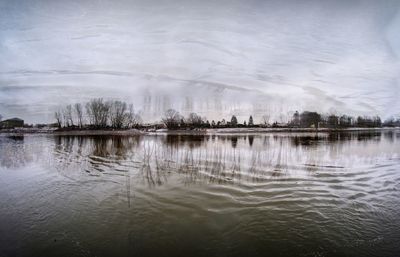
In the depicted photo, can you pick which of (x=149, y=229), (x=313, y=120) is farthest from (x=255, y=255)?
(x=313, y=120)

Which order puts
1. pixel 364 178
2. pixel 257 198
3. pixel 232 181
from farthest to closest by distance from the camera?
pixel 364 178 → pixel 232 181 → pixel 257 198

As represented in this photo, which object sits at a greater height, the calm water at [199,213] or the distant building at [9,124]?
the distant building at [9,124]

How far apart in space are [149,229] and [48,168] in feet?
33.2

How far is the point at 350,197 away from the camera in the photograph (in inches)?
316

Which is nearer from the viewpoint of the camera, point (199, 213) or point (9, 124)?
point (199, 213)

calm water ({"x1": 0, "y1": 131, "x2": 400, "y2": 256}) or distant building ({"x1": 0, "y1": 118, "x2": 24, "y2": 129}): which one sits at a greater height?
distant building ({"x1": 0, "y1": 118, "x2": 24, "y2": 129})

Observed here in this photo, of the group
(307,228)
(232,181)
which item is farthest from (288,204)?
(232,181)

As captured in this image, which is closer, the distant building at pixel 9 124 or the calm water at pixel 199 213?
the calm water at pixel 199 213

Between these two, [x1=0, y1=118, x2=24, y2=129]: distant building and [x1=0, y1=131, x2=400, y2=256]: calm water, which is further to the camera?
[x1=0, y1=118, x2=24, y2=129]: distant building

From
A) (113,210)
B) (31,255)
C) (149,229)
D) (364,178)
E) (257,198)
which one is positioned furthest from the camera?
(364,178)

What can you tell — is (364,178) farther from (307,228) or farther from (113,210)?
(113,210)

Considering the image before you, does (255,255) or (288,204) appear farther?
(288,204)

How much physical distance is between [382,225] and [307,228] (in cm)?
203

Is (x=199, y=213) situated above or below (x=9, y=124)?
below
